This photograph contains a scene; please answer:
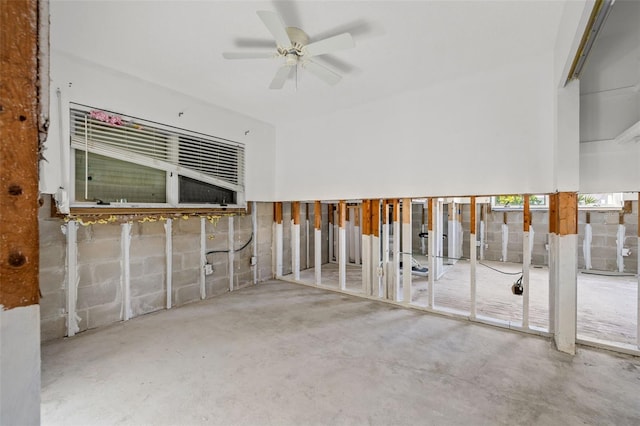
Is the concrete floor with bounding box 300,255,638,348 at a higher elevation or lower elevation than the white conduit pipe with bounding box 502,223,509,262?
lower

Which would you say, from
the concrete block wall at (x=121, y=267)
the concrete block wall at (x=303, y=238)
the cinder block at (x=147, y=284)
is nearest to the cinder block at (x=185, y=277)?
the concrete block wall at (x=121, y=267)

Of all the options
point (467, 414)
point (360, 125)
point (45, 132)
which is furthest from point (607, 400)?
point (360, 125)

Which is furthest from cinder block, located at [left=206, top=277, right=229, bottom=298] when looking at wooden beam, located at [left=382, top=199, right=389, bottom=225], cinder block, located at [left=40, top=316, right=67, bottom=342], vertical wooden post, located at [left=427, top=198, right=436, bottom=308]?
vertical wooden post, located at [left=427, top=198, right=436, bottom=308]

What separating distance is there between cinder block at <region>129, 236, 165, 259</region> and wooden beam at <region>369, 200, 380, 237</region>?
8.45 feet

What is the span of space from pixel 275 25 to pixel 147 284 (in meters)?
2.92

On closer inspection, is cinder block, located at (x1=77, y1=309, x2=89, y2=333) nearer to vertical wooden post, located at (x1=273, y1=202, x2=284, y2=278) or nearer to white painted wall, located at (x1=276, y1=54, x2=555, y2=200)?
vertical wooden post, located at (x1=273, y1=202, x2=284, y2=278)

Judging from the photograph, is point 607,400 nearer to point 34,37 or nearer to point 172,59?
point 34,37

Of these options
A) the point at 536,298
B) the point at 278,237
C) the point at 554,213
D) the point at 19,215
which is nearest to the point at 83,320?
the point at 278,237

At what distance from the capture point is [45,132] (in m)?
0.64

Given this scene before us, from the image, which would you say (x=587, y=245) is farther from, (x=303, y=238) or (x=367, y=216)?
(x=303, y=238)

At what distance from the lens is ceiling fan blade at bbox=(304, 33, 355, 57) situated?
6.31 feet

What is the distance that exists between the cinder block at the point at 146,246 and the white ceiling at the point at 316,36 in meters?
1.75

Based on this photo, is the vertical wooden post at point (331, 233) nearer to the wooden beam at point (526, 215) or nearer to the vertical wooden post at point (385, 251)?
the vertical wooden post at point (385, 251)

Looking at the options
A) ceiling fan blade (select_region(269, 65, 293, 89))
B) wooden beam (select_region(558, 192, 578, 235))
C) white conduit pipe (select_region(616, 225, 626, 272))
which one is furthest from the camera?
white conduit pipe (select_region(616, 225, 626, 272))
